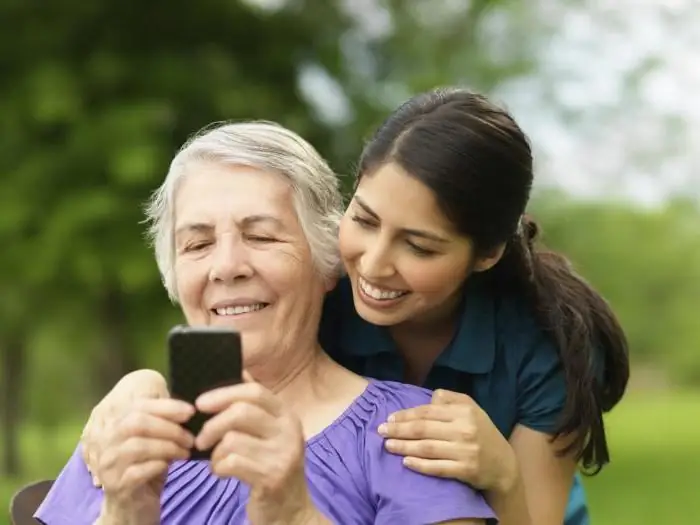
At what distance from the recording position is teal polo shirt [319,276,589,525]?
2.60 metres

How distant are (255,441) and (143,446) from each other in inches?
7.0

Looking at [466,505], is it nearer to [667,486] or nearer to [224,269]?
[224,269]

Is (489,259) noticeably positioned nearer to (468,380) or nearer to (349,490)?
(468,380)

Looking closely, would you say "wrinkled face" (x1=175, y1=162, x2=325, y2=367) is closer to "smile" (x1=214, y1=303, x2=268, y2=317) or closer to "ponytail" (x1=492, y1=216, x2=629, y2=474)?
"smile" (x1=214, y1=303, x2=268, y2=317)

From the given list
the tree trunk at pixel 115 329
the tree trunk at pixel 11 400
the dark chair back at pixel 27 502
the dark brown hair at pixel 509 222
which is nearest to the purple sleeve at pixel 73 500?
the dark chair back at pixel 27 502

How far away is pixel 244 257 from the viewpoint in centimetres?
231

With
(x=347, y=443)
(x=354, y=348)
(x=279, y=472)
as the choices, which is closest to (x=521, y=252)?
(x=354, y=348)

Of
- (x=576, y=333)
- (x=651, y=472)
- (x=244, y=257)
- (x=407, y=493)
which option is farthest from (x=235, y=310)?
(x=651, y=472)

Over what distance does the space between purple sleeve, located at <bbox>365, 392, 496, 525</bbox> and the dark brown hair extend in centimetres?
45

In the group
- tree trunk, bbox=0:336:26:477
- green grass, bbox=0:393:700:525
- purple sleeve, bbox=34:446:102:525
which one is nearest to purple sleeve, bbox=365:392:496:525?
purple sleeve, bbox=34:446:102:525

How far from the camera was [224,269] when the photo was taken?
2.28 metres

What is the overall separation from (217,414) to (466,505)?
0.58 m

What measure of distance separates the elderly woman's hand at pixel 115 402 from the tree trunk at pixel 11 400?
34.4 feet

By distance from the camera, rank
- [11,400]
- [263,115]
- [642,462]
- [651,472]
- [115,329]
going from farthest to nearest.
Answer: [11,400] → [642,462] → [651,472] → [115,329] → [263,115]
